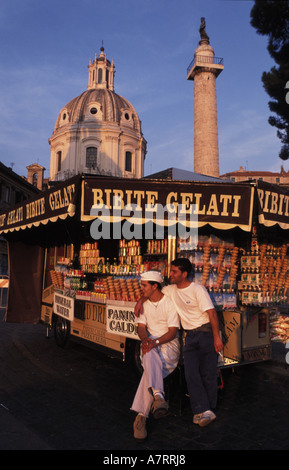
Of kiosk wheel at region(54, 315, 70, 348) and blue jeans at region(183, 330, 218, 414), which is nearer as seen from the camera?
blue jeans at region(183, 330, 218, 414)

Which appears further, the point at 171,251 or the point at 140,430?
the point at 171,251

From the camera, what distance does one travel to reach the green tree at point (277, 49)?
65.8 feet

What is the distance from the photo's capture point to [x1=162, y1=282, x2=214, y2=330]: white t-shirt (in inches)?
164

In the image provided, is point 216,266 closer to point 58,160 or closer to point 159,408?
point 159,408

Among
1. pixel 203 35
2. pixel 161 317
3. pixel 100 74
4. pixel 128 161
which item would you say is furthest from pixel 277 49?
pixel 100 74

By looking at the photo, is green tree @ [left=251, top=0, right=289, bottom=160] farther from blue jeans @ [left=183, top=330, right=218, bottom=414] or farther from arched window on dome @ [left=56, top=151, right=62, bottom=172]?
arched window on dome @ [left=56, top=151, right=62, bottom=172]

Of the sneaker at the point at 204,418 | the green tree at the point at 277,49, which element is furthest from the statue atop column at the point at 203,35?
the sneaker at the point at 204,418

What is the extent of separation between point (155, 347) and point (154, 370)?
255 mm

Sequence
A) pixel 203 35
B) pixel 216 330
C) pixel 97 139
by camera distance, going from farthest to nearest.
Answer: pixel 97 139
pixel 203 35
pixel 216 330

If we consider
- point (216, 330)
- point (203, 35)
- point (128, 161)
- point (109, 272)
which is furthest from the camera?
point (128, 161)

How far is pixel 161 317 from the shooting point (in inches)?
168

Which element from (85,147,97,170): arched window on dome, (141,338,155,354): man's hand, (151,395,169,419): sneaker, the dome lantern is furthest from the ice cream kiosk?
the dome lantern

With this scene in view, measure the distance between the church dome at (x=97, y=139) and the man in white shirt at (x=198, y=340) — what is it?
5054 centimetres

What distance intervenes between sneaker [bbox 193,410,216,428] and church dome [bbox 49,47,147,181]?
168ft
